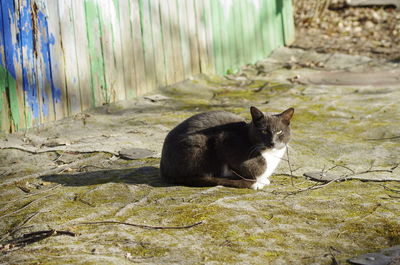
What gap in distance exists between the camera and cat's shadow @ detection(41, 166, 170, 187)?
4.37 meters

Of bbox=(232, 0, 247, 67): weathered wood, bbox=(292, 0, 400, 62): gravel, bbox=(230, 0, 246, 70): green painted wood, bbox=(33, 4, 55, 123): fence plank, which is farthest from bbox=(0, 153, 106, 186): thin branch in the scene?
bbox=(292, 0, 400, 62): gravel

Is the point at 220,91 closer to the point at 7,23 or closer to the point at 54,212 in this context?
the point at 7,23

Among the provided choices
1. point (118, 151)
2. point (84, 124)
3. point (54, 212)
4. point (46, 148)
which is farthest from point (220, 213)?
point (84, 124)

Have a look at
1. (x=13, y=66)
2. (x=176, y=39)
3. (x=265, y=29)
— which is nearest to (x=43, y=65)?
(x=13, y=66)

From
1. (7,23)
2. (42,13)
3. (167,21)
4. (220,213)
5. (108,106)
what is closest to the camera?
(220,213)

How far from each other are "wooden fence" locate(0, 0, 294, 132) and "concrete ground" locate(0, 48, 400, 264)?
25 cm

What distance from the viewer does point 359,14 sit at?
41.2 ft

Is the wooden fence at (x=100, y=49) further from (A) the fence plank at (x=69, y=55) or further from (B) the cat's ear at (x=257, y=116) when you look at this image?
(B) the cat's ear at (x=257, y=116)

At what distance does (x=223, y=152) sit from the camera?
13.5 ft

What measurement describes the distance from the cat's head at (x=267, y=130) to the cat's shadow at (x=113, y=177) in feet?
2.50

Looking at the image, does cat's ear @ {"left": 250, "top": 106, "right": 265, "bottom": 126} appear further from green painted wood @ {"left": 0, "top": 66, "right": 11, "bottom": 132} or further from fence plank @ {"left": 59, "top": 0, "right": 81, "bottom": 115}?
fence plank @ {"left": 59, "top": 0, "right": 81, "bottom": 115}

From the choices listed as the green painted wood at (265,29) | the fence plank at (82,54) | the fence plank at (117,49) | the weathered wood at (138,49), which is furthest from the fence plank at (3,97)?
the green painted wood at (265,29)

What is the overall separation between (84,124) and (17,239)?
118 inches

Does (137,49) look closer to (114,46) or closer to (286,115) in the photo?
(114,46)
